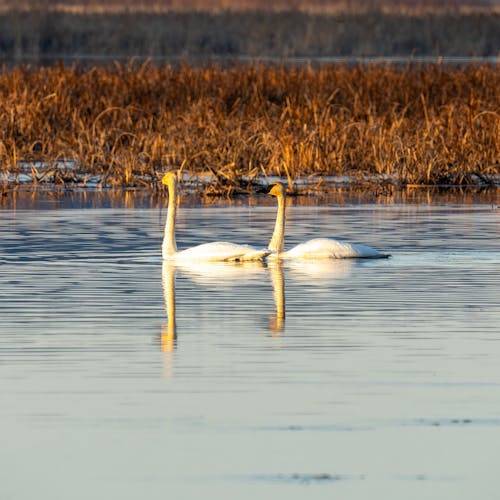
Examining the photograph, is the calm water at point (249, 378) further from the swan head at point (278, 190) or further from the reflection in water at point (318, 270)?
the swan head at point (278, 190)

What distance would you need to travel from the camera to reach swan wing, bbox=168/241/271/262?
1261 cm

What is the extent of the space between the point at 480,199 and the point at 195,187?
3.41 meters

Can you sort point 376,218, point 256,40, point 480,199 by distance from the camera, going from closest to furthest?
point 376,218 < point 480,199 < point 256,40

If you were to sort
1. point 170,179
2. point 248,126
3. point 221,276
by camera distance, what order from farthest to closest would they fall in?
point 248,126 < point 170,179 < point 221,276

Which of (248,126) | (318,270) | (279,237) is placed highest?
(248,126)

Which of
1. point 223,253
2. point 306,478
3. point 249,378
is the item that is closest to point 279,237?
point 223,253

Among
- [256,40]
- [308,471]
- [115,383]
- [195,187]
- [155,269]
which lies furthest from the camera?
[256,40]

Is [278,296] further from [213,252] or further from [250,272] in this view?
[213,252]

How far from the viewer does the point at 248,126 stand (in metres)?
A: 23.5

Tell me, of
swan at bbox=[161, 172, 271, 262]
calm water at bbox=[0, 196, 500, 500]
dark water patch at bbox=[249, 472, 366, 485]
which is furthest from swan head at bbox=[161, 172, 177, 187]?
dark water patch at bbox=[249, 472, 366, 485]

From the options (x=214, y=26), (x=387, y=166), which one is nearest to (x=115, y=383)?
(x=387, y=166)

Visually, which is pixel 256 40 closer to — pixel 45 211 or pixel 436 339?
pixel 45 211

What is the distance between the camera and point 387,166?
21266 millimetres

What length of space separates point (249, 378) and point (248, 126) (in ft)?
52.3
